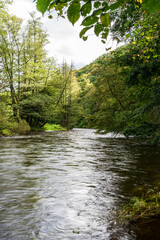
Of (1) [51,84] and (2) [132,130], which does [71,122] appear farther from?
(2) [132,130]

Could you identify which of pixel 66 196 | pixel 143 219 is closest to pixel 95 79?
pixel 66 196

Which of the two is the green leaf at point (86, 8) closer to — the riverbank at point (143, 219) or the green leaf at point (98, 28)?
the green leaf at point (98, 28)

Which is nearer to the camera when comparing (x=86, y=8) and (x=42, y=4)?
(x=42, y=4)

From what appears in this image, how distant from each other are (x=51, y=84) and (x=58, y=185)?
1137 inches

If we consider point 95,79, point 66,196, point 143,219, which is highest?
point 95,79

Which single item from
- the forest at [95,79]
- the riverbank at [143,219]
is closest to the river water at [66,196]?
the riverbank at [143,219]

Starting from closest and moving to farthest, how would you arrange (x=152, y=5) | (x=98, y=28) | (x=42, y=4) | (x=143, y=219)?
(x=42, y=4), (x=152, y=5), (x=98, y=28), (x=143, y=219)

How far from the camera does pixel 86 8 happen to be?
1.55 m

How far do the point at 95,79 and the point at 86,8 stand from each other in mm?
18071

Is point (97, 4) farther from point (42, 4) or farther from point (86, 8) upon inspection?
point (42, 4)

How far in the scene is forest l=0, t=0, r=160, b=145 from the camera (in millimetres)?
7330

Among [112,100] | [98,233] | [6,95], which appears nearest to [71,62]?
[6,95]

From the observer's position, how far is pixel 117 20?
11102 millimetres

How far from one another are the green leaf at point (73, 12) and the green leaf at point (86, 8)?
100 mm
